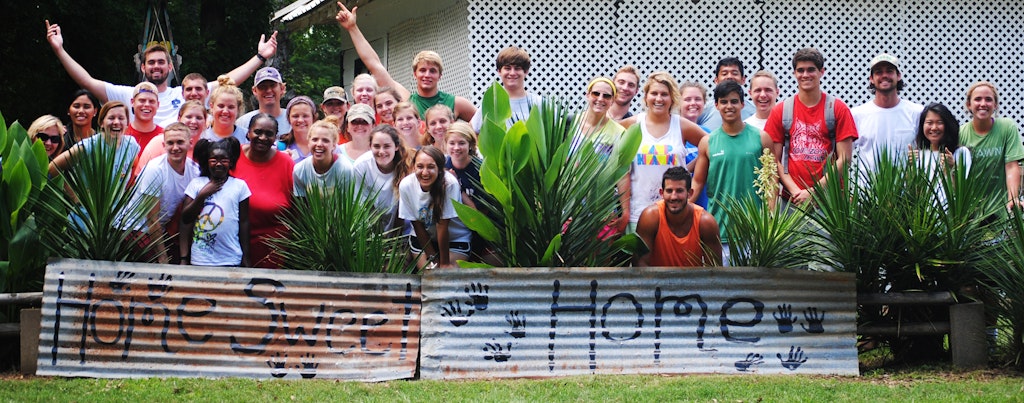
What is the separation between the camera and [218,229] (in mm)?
7879

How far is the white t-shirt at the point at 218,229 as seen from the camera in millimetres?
7855

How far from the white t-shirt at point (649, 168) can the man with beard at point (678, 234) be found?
45 cm

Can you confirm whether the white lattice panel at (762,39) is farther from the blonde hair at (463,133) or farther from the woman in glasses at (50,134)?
the blonde hair at (463,133)

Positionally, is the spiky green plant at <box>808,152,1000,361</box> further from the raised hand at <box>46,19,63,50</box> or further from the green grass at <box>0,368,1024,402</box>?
the raised hand at <box>46,19,63,50</box>

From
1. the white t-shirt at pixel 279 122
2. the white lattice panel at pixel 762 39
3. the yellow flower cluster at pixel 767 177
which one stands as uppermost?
the white lattice panel at pixel 762 39

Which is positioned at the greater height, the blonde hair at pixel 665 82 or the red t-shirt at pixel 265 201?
the blonde hair at pixel 665 82

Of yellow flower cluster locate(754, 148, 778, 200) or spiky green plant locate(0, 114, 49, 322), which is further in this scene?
yellow flower cluster locate(754, 148, 778, 200)

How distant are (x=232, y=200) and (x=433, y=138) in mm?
1708

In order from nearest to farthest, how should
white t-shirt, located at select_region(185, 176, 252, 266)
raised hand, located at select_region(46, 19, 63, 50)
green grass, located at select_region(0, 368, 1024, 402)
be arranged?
1. green grass, located at select_region(0, 368, 1024, 402)
2. white t-shirt, located at select_region(185, 176, 252, 266)
3. raised hand, located at select_region(46, 19, 63, 50)

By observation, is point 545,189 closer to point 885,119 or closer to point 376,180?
point 376,180

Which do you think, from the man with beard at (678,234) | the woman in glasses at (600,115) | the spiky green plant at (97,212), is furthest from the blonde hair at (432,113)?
the spiky green plant at (97,212)

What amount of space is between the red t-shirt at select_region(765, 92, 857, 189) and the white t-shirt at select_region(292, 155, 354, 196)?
2.94 metres

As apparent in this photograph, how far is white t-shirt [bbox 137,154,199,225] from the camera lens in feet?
26.1

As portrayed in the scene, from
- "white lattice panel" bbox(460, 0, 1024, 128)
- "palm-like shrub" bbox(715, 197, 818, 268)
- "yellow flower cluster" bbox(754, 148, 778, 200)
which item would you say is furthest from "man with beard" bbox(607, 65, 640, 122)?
"white lattice panel" bbox(460, 0, 1024, 128)
